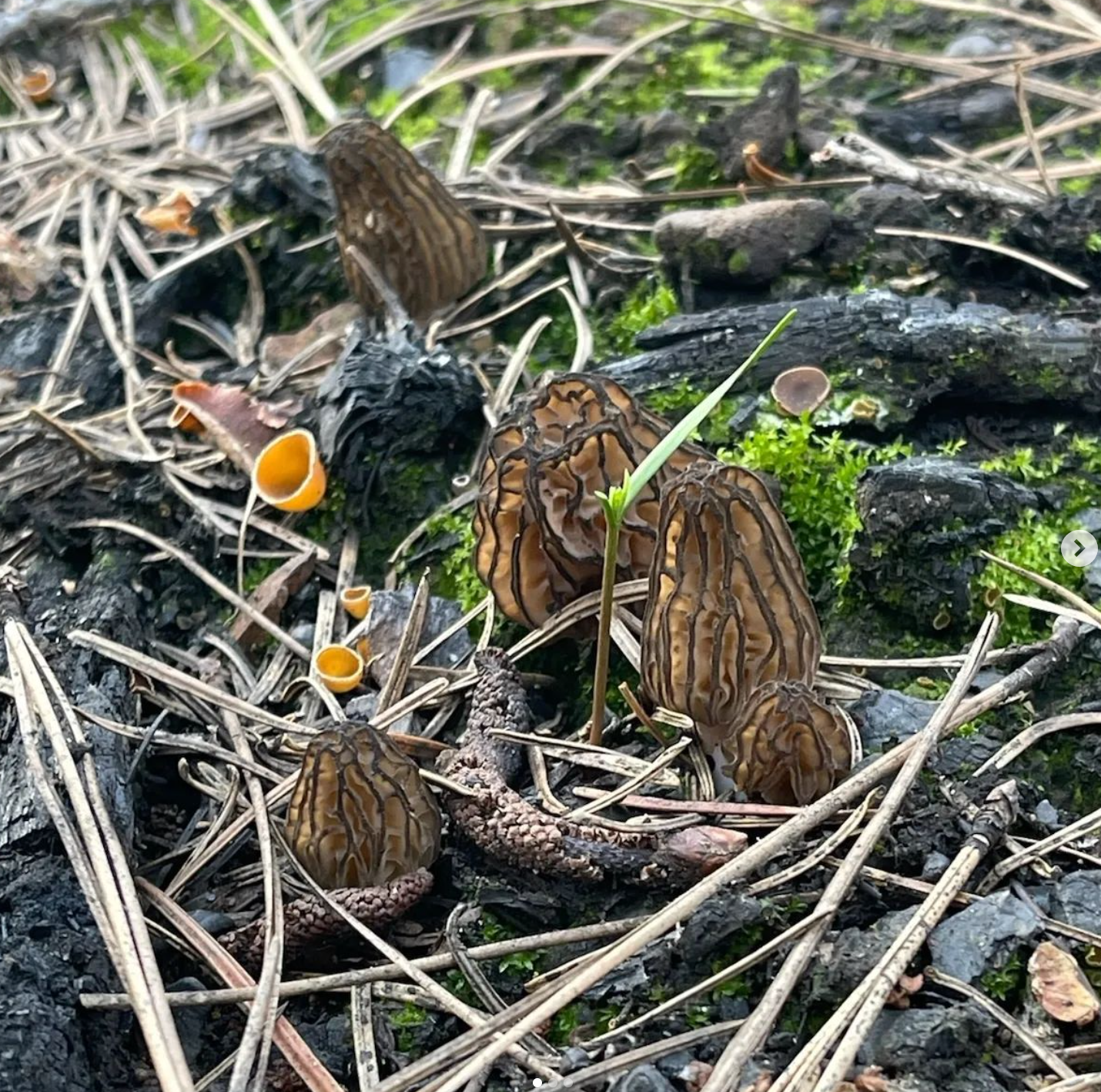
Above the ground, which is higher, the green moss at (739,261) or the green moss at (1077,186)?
the green moss at (739,261)

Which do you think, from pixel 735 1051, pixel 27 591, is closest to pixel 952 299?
pixel 735 1051

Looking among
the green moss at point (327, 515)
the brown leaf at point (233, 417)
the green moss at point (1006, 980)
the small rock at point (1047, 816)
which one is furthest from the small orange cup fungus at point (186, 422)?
A: the green moss at point (1006, 980)

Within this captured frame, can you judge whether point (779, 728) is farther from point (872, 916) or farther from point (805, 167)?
point (805, 167)

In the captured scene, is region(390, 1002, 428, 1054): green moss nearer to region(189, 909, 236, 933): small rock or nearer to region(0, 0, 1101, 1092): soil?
region(0, 0, 1101, 1092): soil

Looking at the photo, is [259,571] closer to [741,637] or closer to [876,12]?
[741,637]

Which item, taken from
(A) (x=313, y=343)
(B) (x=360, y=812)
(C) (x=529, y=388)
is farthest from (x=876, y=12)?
(B) (x=360, y=812)

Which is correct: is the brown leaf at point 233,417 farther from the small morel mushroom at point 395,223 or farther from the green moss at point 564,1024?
the green moss at point 564,1024
